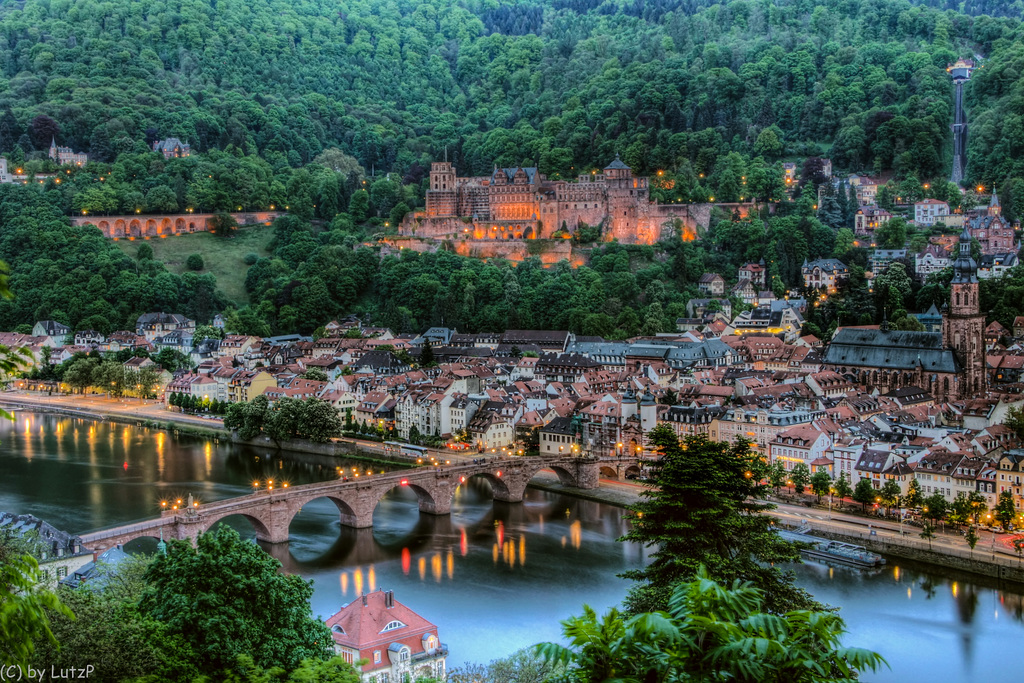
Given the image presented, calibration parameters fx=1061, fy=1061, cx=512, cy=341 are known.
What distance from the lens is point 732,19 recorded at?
92.8 m

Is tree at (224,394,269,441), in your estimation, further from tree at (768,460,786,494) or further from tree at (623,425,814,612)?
tree at (623,425,814,612)

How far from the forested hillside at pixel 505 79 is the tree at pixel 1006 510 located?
42.9 metres

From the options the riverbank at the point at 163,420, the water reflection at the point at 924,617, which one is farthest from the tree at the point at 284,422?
the water reflection at the point at 924,617

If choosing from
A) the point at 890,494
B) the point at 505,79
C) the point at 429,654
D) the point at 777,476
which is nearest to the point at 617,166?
the point at 777,476

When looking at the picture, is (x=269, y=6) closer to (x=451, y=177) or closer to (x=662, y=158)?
(x=451, y=177)

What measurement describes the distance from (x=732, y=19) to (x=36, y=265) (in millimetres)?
60433

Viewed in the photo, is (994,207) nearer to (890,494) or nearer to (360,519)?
(890,494)

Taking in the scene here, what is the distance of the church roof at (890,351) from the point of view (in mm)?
42844

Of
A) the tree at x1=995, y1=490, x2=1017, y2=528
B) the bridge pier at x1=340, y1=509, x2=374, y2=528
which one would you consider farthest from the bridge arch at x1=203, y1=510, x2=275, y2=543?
Answer: the tree at x1=995, y1=490, x2=1017, y2=528

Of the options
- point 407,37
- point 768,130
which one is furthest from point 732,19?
point 407,37

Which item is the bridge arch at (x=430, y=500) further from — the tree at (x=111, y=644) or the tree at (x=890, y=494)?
the tree at (x=111, y=644)

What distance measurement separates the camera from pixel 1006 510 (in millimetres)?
26797

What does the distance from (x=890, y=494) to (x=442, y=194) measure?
45.0 metres

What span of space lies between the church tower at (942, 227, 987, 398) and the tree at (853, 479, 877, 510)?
1464cm
